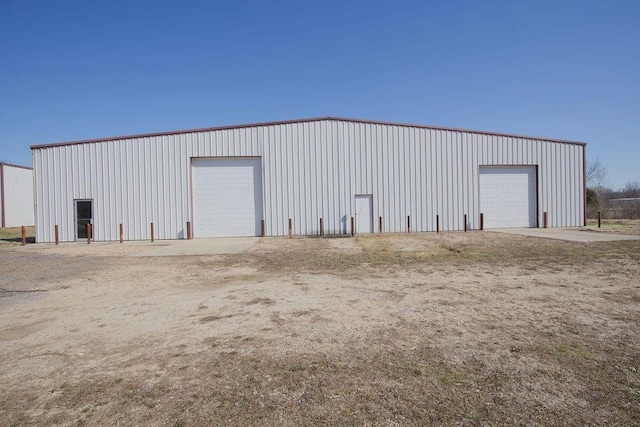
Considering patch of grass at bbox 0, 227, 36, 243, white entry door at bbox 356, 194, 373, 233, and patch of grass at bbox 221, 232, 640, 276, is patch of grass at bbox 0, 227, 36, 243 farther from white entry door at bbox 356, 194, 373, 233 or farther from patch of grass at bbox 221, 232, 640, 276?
white entry door at bbox 356, 194, 373, 233

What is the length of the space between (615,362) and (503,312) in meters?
1.87

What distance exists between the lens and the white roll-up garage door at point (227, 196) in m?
20.9

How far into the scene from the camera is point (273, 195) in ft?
68.4

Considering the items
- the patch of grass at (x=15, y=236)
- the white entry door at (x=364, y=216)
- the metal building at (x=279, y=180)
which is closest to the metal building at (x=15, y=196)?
the patch of grass at (x=15, y=236)

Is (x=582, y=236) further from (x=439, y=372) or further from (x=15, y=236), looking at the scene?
(x=15, y=236)

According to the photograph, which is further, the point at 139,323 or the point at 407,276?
the point at 407,276

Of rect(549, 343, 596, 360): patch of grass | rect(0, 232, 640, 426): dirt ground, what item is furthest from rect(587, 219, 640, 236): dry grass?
rect(549, 343, 596, 360): patch of grass

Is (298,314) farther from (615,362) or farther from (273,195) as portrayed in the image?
(273,195)

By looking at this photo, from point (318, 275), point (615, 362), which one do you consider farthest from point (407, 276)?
point (615, 362)

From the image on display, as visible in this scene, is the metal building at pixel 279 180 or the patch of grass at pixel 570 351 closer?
the patch of grass at pixel 570 351

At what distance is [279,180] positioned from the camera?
20906mm

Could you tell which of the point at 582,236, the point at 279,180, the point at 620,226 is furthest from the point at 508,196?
the point at 279,180

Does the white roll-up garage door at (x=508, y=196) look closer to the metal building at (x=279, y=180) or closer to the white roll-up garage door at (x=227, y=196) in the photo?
the metal building at (x=279, y=180)

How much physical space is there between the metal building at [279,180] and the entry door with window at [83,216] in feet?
0.18
